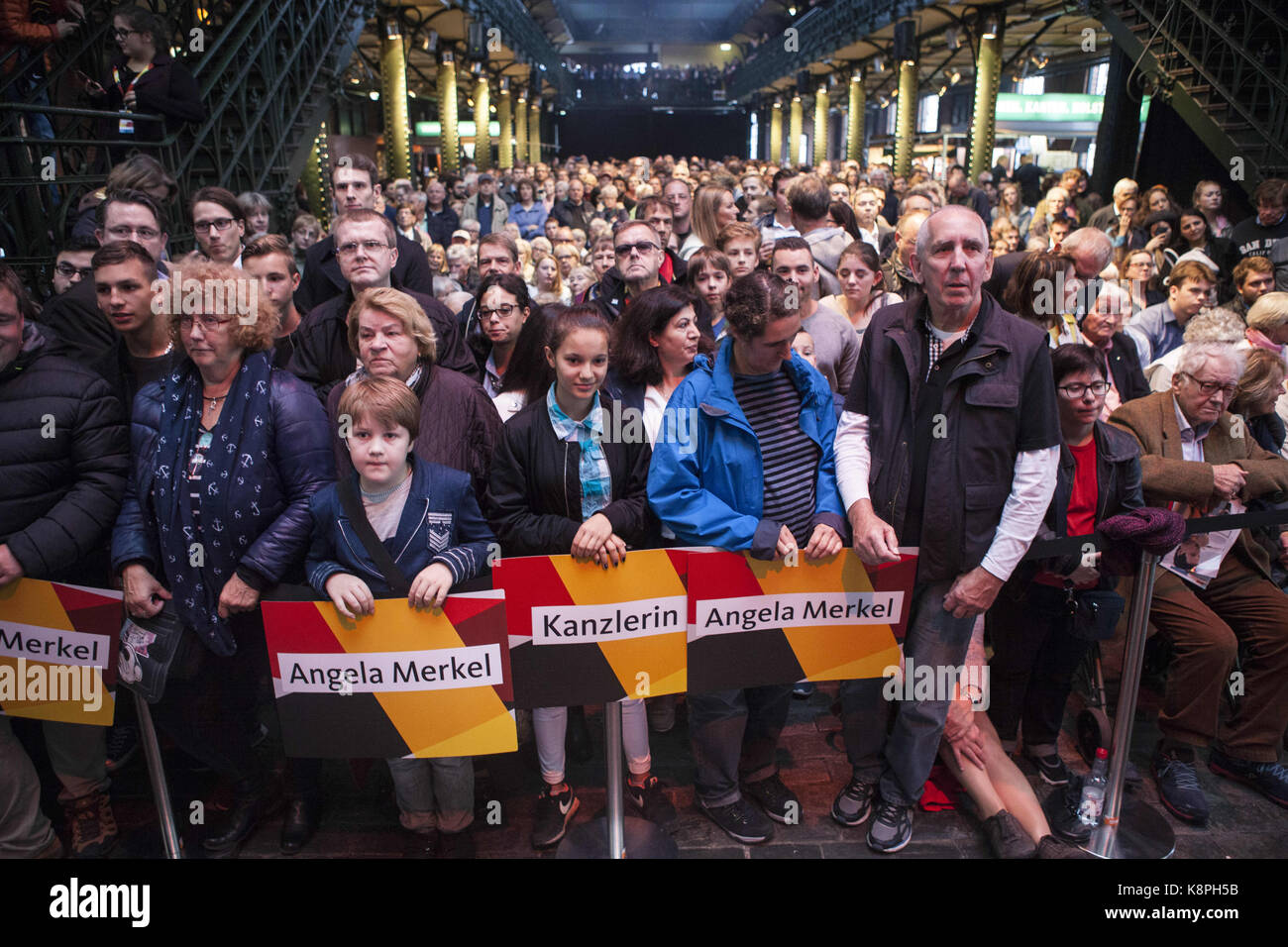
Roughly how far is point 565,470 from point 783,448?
0.80 m

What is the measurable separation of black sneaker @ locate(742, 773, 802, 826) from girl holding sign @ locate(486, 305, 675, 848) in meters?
0.78

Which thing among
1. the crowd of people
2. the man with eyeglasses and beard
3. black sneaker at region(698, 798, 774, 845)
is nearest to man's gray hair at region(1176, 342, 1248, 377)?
the crowd of people

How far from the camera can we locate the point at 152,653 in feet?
8.35

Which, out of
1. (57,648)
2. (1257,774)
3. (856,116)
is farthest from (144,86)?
(856,116)

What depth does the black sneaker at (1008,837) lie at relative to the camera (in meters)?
2.80

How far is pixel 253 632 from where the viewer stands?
269cm

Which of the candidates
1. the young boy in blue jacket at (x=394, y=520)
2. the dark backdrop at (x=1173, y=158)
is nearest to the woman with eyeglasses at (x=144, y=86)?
the young boy in blue jacket at (x=394, y=520)

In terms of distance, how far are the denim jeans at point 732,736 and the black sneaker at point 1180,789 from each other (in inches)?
62.4

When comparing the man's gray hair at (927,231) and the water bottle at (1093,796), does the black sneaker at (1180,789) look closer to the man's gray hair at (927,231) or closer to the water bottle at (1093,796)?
the water bottle at (1093,796)

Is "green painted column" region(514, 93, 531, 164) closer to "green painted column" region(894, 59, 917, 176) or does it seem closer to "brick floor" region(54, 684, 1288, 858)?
"green painted column" region(894, 59, 917, 176)

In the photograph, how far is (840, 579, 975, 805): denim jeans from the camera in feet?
9.12

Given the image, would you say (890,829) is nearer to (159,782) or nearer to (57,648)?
(159,782)
